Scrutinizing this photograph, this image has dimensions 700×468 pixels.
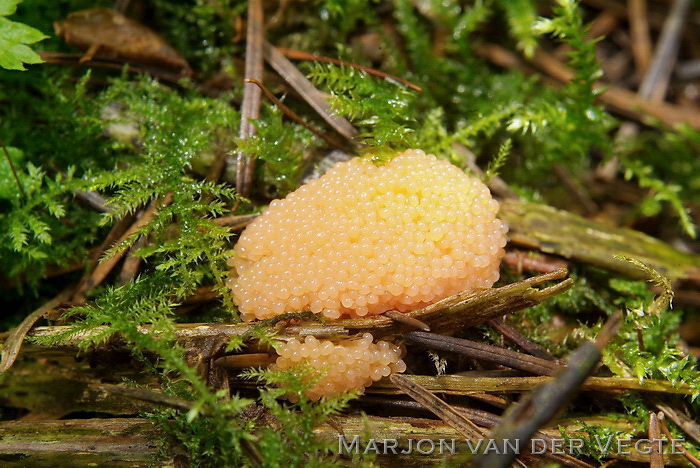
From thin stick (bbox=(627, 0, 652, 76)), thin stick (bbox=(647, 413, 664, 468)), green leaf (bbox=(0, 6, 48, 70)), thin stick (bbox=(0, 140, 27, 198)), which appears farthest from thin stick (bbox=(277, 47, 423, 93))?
thin stick (bbox=(627, 0, 652, 76))

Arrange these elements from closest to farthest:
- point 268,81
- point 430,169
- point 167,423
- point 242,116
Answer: point 167,423
point 430,169
point 242,116
point 268,81

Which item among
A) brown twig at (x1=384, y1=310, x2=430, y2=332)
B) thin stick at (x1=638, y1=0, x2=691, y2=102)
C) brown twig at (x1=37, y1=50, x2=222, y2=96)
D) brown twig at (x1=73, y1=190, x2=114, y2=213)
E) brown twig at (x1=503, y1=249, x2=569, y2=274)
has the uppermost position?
thin stick at (x1=638, y1=0, x2=691, y2=102)

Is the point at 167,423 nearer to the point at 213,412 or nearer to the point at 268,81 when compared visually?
the point at 213,412

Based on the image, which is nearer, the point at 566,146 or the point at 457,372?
the point at 457,372

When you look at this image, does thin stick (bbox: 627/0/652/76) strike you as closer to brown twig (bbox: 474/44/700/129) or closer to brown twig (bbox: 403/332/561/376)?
brown twig (bbox: 474/44/700/129)

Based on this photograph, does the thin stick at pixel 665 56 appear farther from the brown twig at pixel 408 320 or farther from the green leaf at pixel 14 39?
the green leaf at pixel 14 39

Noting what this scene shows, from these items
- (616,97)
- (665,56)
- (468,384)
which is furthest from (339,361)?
(665,56)

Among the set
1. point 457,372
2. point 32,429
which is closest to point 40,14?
point 32,429
